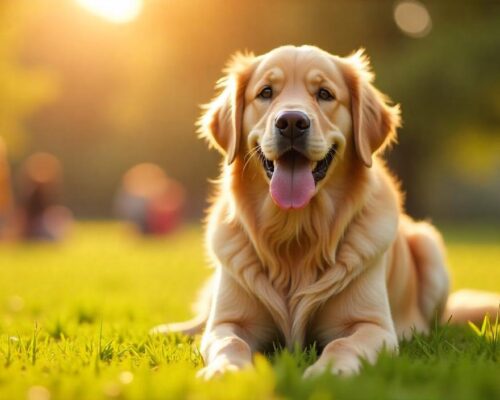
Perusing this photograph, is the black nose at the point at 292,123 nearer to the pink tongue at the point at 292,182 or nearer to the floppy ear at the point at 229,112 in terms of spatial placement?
the pink tongue at the point at 292,182

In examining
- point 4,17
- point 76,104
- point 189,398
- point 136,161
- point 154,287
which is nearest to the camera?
point 189,398

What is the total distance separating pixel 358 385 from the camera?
2.76m

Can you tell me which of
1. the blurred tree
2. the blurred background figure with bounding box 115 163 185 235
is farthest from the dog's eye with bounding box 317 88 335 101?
the blurred tree

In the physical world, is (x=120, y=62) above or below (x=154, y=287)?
above

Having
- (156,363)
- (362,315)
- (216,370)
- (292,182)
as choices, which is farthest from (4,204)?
(216,370)

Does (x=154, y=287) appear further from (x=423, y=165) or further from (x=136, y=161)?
(x=136, y=161)

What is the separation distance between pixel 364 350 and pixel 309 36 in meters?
19.9

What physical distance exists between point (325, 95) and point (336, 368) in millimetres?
1661

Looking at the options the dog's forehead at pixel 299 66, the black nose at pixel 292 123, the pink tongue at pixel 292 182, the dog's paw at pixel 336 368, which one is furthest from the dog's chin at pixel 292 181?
the dog's paw at pixel 336 368

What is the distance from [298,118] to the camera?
12.4 feet

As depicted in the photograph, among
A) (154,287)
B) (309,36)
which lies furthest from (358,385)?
(309,36)

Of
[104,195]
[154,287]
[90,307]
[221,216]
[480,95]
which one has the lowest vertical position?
[104,195]

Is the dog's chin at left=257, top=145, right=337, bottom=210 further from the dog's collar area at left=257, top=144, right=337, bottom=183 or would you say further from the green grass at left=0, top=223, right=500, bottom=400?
the green grass at left=0, top=223, right=500, bottom=400

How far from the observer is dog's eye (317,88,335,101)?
13.7 ft
